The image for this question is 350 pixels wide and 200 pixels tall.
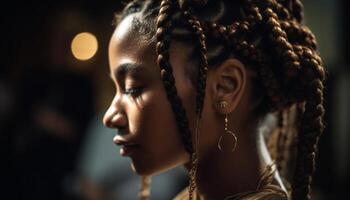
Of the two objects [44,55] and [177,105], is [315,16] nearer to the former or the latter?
[44,55]

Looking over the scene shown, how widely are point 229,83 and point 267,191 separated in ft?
1.11

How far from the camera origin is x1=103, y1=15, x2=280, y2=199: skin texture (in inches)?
65.7

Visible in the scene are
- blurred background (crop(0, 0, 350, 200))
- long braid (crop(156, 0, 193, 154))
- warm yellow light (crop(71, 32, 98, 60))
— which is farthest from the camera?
warm yellow light (crop(71, 32, 98, 60))

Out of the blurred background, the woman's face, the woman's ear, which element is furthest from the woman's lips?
the blurred background

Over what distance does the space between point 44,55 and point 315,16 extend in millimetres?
1960

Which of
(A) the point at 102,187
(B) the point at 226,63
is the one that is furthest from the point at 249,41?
(A) the point at 102,187

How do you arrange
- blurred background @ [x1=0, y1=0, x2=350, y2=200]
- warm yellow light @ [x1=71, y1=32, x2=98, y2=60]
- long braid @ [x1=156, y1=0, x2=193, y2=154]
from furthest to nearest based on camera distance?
warm yellow light @ [x1=71, y1=32, x2=98, y2=60]
blurred background @ [x1=0, y1=0, x2=350, y2=200]
long braid @ [x1=156, y1=0, x2=193, y2=154]

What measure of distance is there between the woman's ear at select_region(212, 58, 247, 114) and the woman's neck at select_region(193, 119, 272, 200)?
0.11 m

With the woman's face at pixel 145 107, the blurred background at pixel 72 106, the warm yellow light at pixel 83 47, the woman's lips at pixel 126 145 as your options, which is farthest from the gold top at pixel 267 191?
the warm yellow light at pixel 83 47

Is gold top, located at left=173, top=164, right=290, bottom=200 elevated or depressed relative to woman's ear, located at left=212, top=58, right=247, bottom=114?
depressed

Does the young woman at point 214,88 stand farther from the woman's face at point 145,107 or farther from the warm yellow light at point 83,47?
the warm yellow light at point 83,47

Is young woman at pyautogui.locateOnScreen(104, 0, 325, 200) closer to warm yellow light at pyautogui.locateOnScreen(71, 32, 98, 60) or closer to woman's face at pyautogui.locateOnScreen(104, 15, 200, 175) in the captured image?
woman's face at pyautogui.locateOnScreen(104, 15, 200, 175)

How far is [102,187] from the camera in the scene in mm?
3512

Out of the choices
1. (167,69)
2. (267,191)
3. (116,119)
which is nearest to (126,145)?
(116,119)
